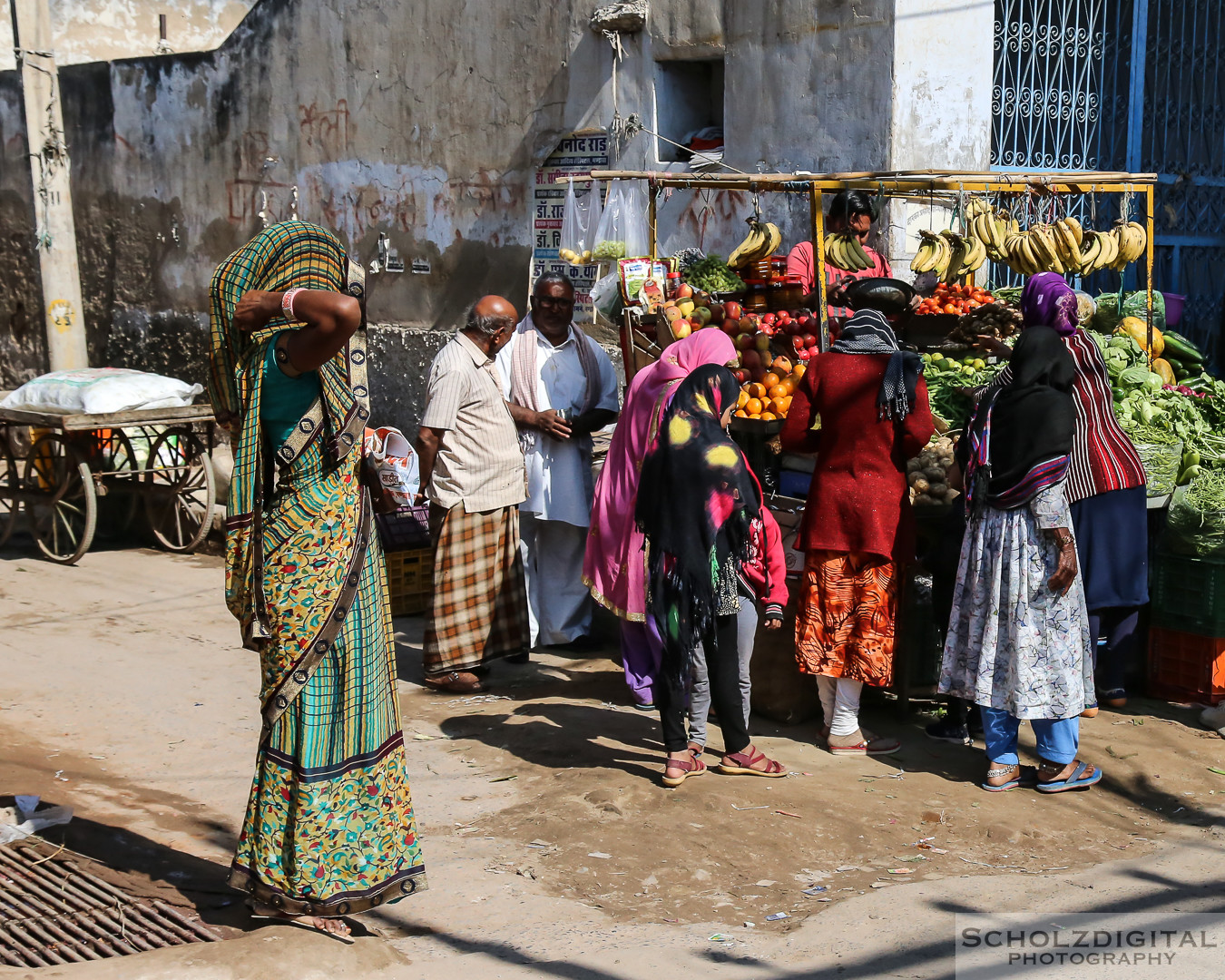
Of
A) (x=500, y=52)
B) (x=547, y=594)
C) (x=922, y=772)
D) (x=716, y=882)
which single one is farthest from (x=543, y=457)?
(x=500, y=52)

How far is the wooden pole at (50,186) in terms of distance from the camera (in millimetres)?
11633

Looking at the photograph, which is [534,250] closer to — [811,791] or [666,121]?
[666,121]

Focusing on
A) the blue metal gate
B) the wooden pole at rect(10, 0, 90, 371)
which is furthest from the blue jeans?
the wooden pole at rect(10, 0, 90, 371)

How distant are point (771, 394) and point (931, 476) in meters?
0.87

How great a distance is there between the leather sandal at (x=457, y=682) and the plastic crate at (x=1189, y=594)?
321 centimetres

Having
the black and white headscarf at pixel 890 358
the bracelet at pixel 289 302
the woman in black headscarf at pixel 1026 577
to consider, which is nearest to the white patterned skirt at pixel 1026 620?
the woman in black headscarf at pixel 1026 577

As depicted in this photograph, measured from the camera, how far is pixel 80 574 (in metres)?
8.78

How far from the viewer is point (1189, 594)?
19.3 feet

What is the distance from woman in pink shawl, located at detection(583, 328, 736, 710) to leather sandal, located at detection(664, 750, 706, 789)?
36 centimetres

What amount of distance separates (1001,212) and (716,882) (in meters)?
4.28

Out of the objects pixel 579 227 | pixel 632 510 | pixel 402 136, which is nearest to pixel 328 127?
pixel 402 136

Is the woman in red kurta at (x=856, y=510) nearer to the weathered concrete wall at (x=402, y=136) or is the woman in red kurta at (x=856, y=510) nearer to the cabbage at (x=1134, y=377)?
the cabbage at (x=1134, y=377)

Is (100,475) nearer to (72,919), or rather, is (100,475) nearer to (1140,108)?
(72,919)

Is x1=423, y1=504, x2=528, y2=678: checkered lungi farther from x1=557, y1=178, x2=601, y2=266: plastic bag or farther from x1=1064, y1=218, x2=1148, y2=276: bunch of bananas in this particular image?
x1=1064, y1=218, x2=1148, y2=276: bunch of bananas
